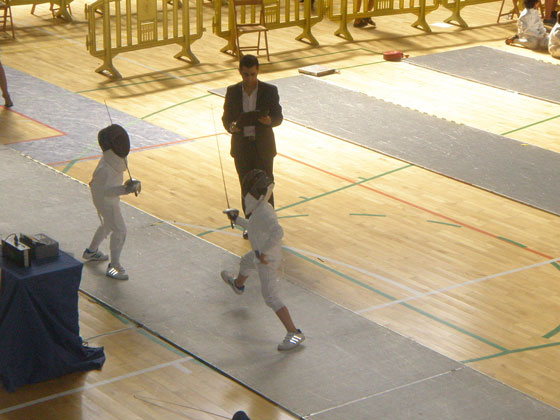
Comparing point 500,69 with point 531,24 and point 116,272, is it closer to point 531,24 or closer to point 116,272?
point 531,24

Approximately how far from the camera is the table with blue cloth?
6.41 metres

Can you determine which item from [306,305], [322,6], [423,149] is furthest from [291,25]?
[306,305]

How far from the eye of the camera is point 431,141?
12.1m

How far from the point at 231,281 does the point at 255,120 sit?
4.79 feet

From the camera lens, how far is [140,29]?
1498cm

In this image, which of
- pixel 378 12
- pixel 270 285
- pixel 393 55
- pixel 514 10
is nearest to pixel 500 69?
pixel 393 55

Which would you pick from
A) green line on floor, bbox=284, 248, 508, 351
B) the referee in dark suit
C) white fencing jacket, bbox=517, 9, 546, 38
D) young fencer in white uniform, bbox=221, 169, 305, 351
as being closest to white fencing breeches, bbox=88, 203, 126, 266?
the referee in dark suit

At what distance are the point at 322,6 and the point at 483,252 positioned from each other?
928 centimetres

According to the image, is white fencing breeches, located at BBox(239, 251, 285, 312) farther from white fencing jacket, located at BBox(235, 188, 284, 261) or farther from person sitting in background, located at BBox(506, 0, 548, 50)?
person sitting in background, located at BBox(506, 0, 548, 50)

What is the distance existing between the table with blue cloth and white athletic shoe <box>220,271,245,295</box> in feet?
4.78

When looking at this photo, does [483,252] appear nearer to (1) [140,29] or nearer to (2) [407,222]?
(2) [407,222]

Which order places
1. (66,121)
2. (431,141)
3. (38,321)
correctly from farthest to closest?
(66,121) → (431,141) → (38,321)

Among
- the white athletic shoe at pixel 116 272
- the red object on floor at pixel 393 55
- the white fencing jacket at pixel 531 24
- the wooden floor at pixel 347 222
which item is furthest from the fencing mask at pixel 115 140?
the white fencing jacket at pixel 531 24

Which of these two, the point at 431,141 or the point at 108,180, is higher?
the point at 108,180
